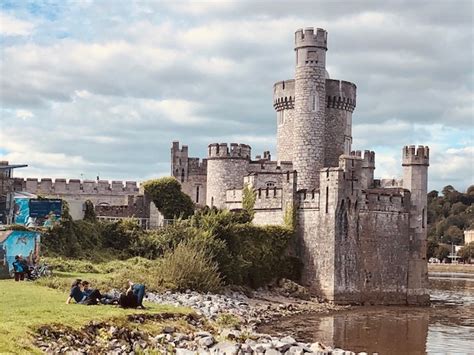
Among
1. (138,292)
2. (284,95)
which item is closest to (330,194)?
(284,95)

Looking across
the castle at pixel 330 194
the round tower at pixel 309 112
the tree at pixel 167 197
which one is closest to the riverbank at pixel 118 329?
the castle at pixel 330 194

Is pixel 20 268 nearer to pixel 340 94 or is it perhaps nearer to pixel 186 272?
pixel 186 272

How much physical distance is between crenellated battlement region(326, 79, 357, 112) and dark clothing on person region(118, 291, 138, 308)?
92.0 feet

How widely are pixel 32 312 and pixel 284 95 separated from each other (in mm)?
32539

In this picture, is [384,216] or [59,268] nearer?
[59,268]

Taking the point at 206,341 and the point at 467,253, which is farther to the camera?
the point at 467,253

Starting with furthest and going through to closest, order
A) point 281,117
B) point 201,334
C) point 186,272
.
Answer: point 281,117 < point 186,272 < point 201,334

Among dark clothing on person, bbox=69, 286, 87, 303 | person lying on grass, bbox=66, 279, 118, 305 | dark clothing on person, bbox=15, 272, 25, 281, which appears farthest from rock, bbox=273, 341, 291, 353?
dark clothing on person, bbox=15, 272, 25, 281

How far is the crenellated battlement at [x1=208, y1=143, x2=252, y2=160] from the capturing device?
4822 centimetres

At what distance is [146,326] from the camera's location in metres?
21.7

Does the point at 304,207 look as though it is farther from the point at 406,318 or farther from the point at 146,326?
the point at 146,326

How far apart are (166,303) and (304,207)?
15.7 metres

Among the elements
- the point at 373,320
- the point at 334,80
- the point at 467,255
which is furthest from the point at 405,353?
the point at 467,255

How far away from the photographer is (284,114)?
50.0 meters
